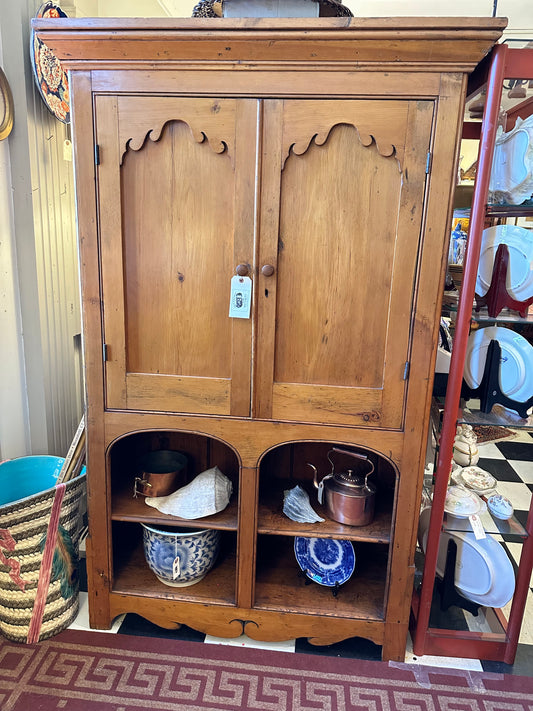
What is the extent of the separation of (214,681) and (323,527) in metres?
0.60

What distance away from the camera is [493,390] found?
1653 millimetres

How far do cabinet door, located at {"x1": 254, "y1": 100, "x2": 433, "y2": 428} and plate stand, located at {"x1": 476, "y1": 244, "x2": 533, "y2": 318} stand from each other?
28cm

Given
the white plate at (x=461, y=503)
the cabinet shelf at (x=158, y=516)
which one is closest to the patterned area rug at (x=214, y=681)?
the cabinet shelf at (x=158, y=516)

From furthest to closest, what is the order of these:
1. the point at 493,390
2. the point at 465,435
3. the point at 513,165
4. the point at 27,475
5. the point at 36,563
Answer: the point at 27,475 < the point at 465,435 < the point at 36,563 < the point at 493,390 < the point at 513,165

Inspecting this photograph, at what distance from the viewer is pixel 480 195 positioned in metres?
1.50

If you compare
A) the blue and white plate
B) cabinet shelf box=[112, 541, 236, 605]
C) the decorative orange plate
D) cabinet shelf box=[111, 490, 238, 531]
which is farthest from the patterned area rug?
the decorative orange plate

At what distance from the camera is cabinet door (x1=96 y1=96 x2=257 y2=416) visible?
1512mm

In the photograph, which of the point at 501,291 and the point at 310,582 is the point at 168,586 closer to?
the point at 310,582

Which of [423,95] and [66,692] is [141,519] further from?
[423,95]

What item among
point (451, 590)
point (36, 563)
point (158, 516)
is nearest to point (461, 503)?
point (451, 590)

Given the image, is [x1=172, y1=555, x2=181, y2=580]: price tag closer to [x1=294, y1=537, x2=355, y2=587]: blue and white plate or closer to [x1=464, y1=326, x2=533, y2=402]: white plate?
[x1=294, y1=537, x2=355, y2=587]: blue and white plate

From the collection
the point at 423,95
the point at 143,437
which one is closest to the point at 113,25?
the point at 423,95

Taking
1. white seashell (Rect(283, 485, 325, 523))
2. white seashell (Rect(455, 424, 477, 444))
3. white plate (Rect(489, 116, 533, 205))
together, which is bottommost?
white seashell (Rect(283, 485, 325, 523))

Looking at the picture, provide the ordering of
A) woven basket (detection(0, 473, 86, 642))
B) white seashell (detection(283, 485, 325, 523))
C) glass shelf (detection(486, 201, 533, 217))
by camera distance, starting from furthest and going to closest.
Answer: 1. white seashell (detection(283, 485, 325, 523))
2. woven basket (detection(0, 473, 86, 642))
3. glass shelf (detection(486, 201, 533, 217))
